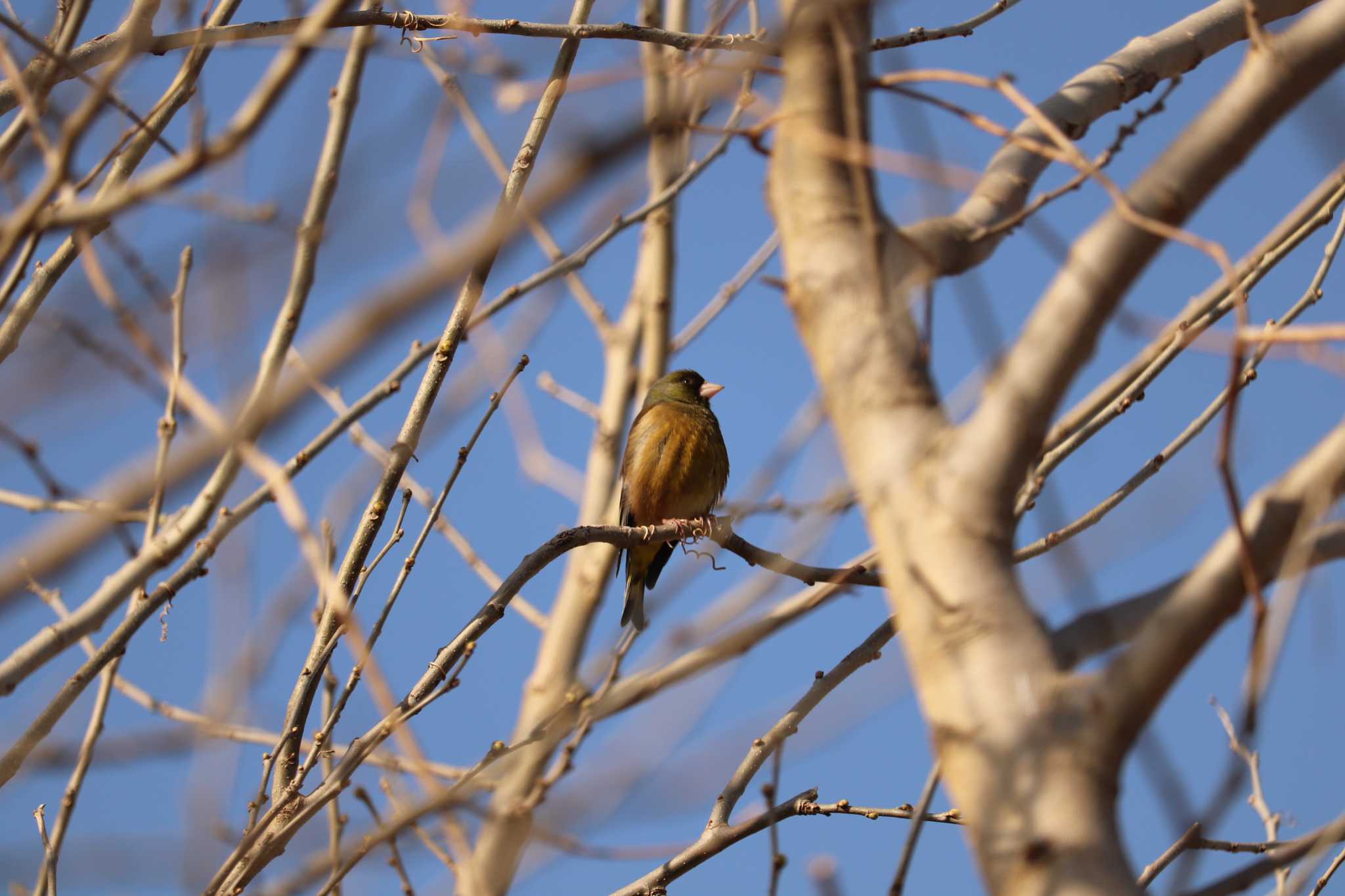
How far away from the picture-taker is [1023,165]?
1.90 meters

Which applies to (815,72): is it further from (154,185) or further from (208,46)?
(208,46)

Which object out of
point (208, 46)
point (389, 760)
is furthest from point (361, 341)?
point (389, 760)

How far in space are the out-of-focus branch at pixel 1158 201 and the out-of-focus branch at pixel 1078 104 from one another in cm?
25

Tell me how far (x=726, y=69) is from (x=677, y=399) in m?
5.75

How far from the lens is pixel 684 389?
7230 mm

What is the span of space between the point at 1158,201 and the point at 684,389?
5.90 m

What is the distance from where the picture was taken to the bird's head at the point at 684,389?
7.10 m

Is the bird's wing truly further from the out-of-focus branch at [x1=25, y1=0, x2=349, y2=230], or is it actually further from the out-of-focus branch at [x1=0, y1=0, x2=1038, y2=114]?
the out-of-focus branch at [x1=25, y1=0, x2=349, y2=230]

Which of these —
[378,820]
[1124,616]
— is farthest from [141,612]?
[1124,616]

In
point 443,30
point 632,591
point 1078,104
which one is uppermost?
point 632,591

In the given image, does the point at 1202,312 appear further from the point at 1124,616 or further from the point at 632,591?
the point at 632,591

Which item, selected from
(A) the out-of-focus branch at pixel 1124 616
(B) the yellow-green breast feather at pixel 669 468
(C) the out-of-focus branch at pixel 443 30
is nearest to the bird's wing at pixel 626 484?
(B) the yellow-green breast feather at pixel 669 468

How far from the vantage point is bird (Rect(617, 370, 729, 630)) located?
6.68 meters

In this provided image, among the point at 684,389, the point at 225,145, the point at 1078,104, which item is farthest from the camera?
the point at 684,389
